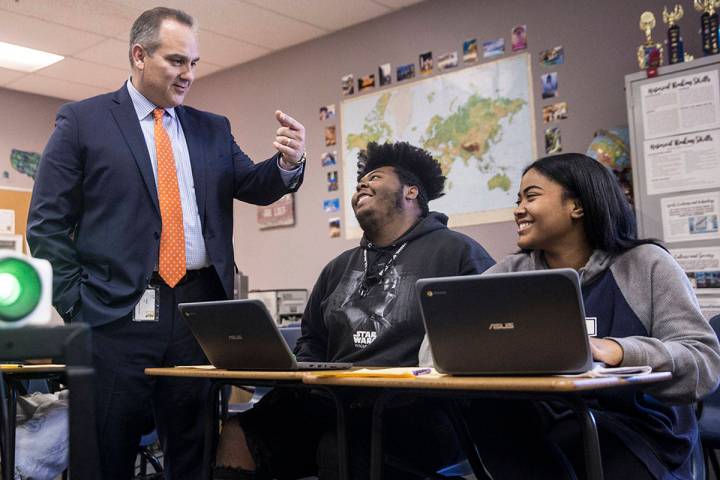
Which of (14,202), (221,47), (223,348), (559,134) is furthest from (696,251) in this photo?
(14,202)

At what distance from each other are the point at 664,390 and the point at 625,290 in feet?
0.88

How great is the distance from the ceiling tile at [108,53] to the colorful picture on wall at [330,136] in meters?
1.47

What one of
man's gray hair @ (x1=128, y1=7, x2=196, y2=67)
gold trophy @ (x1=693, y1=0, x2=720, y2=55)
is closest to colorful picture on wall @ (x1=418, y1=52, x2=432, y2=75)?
gold trophy @ (x1=693, y1=0, x2=720, y2=55)

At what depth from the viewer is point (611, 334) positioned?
1.59m

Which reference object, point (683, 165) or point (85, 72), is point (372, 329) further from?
point (85, 72)

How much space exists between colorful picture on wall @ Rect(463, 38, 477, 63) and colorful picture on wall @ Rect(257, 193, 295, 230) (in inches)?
62.0

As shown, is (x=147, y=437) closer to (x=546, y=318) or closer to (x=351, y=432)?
Result: (x=351, y=432)

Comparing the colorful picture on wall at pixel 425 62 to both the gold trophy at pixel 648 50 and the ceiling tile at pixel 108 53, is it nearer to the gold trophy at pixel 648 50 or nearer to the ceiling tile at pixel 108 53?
the gold trophy at pixel 648 50

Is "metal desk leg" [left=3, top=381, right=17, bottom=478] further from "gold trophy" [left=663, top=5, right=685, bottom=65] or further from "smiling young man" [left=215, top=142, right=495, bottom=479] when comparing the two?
"gold trophy" [left=663, top=5, right=685, bottom=65]

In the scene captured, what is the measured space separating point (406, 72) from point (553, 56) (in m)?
0.99

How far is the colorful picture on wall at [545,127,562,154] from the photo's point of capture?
405 cm

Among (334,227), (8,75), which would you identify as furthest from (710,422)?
(8,75)

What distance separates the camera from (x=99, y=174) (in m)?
1.96

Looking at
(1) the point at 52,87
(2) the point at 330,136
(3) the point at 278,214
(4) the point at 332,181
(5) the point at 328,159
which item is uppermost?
(1) the point at 52,87
